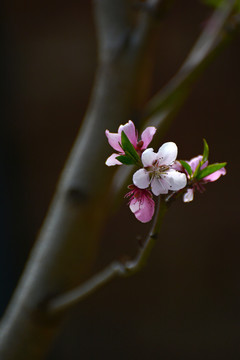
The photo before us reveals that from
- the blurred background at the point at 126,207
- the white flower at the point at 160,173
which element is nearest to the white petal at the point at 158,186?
the white flower at the point at 160,173

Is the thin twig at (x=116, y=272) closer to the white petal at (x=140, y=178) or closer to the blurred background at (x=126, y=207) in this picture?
the white petal at (x=140, y=178)

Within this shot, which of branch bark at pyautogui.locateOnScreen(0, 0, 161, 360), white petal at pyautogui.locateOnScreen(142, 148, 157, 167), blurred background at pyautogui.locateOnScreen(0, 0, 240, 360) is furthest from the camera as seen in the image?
blurred background at pyautogui.locateOnScreen(0, 0, 240, 360)

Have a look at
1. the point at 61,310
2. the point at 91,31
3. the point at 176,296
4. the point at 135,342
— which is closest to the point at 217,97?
the point at 91,31

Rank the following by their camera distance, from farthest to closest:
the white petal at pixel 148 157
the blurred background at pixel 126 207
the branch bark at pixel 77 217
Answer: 1. the blurred background at pixel 126 207
2. the branch bark at pixel 77 217
3. the white petal at pixel 148 157

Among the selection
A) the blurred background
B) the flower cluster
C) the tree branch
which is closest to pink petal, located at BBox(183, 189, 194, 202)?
the flower cluster

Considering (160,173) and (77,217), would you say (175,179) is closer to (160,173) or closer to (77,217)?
(160,173)

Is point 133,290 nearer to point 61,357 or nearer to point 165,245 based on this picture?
point 165,245

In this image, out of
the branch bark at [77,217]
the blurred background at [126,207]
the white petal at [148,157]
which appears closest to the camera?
the white petal at [148,157]

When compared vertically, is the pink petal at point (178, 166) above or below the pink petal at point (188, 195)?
above

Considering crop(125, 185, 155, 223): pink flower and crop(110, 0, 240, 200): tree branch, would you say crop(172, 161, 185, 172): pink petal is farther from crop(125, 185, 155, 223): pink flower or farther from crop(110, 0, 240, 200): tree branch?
crop(110, 0, 240, 200): tree branch
